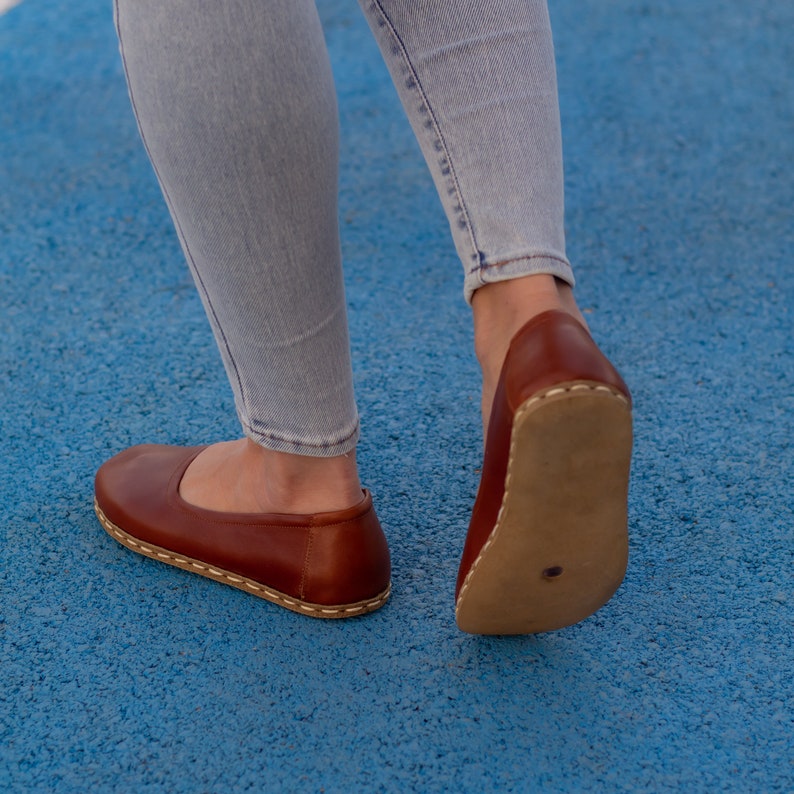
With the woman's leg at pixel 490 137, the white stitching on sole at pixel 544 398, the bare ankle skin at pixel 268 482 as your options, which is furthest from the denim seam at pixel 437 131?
the bare ankle skin at pixel 268 482

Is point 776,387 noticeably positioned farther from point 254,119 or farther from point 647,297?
point 254,119

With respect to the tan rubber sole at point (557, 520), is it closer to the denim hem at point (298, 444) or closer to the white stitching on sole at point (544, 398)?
the white stitching on sole at point (544, 398)

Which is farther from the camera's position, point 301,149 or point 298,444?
point 298,444

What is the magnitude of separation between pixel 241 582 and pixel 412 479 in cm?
23

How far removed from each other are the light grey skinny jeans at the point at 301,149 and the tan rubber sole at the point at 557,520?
122 millimetres

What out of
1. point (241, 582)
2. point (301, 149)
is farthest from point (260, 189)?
point (241, 582)

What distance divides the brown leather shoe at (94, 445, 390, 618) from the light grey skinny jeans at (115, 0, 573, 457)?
120mm

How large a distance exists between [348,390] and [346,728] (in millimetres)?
259

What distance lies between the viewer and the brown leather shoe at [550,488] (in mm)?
610

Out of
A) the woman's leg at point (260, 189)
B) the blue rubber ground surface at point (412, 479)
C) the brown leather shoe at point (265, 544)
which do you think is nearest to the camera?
the woman's leg at point (260, 189)

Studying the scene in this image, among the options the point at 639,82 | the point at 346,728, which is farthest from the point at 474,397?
the point at 639,82

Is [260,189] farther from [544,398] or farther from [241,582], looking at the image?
[241,582]

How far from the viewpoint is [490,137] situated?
68 cm

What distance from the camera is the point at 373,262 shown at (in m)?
1.43
